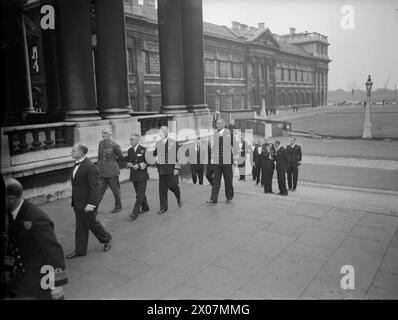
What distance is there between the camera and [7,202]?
341 centimetres

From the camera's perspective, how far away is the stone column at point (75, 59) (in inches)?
378

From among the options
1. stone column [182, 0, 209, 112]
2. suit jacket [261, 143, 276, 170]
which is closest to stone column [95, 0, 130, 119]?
stone column [182, 0, 209, 112]

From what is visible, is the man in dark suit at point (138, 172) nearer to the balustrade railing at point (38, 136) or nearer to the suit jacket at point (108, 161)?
the suit jacket at point (108, 161)

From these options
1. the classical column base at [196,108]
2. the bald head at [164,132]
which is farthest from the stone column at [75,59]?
the classical column base at [196,108]

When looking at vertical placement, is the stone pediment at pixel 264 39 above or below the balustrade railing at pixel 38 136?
above

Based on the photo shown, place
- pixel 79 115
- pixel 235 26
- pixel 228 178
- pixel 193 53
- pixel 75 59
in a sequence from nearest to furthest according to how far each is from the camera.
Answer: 1. pixel 228 178
2. pixel 75 59
3. pixel 79 115
4. pixel 193 53
5. pixel 235 26

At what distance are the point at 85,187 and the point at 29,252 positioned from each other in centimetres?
196

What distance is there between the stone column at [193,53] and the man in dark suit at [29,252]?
37.0 feet

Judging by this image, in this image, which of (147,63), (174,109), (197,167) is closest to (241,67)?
(147,63)

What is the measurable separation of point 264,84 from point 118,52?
54.0 metres

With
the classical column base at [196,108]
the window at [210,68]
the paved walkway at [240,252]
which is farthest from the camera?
the window at [210,68]

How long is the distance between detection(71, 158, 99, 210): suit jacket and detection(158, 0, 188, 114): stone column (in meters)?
8.59

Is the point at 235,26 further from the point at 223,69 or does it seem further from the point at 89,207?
the point at 89,207

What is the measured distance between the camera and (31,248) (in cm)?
351
